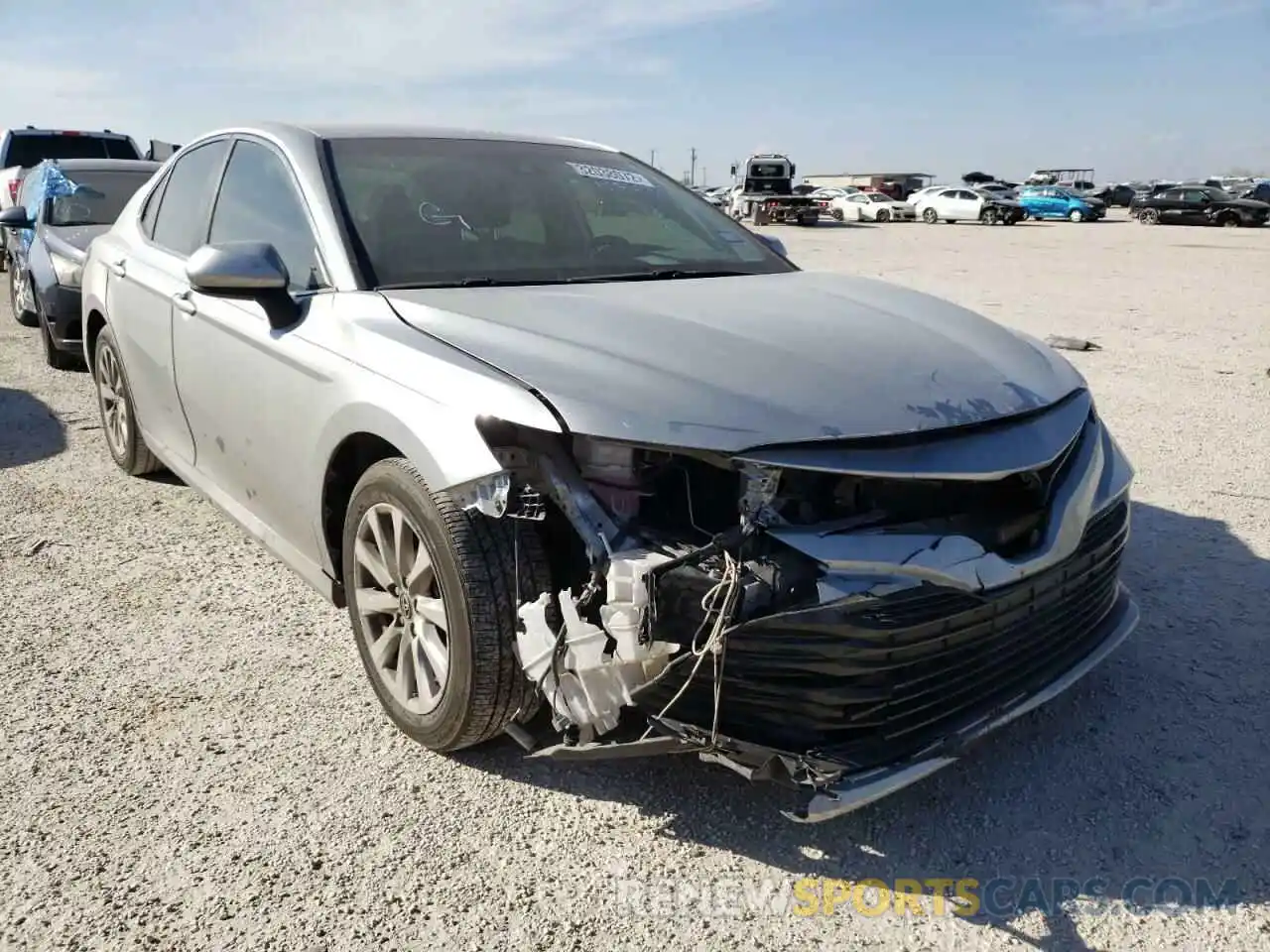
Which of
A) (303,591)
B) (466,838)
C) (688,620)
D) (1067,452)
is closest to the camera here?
(688,620)

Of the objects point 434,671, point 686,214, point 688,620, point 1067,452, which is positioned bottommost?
point 434,671

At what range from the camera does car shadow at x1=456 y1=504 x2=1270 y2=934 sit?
2.24 metres

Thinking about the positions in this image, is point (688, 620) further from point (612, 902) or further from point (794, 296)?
point (794, 296)

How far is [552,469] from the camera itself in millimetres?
2184

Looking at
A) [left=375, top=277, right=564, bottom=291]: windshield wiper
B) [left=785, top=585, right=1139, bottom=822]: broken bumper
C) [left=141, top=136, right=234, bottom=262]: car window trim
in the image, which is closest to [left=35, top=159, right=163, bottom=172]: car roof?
[left=141, top=136, right=234, bottom=262]: car window trim

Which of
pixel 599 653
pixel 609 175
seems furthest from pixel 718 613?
pixel 609 175

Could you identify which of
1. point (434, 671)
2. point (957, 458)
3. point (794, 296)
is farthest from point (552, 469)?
point (794, 296)

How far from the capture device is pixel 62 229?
781 centimetres

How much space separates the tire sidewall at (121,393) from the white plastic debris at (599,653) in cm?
303

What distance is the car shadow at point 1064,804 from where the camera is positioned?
2.24m

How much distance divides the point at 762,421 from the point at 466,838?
1179mm

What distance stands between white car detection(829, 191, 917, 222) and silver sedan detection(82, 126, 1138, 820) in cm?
4207

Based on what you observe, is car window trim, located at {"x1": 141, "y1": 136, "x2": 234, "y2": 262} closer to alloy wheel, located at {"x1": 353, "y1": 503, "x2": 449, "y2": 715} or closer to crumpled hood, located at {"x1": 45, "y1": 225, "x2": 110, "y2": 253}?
alloy wheel, located at {"x1": 353, "y1": 503, "x2": 449, "y2": 715}

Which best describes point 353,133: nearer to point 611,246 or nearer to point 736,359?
point 611,246
